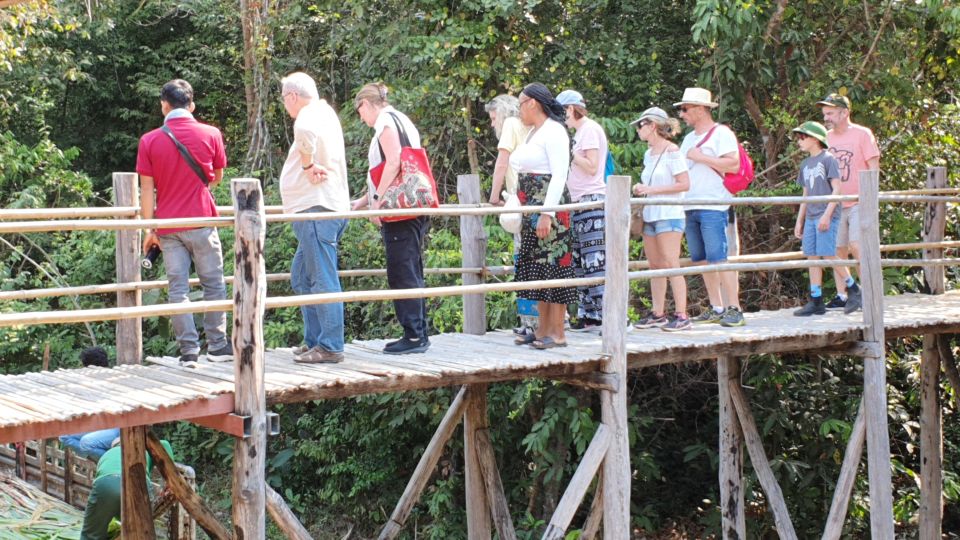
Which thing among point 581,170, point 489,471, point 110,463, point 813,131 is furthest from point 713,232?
point 110,463

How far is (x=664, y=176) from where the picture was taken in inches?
284

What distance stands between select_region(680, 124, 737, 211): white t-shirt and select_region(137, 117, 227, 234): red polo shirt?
3.09 m

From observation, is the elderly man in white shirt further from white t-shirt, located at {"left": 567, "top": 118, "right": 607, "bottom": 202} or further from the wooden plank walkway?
white t-shirt, located at {"left": 567, "top": 118, "right": 607, "bottom": 202}

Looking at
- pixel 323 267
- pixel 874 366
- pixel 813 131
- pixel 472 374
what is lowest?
pixel 874 366

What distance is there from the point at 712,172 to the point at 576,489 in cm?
234

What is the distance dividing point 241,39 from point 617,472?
36.4ft

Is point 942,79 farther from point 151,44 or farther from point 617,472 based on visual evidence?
point 151,44

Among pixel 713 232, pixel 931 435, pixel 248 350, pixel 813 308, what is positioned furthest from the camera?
pixel 931 435

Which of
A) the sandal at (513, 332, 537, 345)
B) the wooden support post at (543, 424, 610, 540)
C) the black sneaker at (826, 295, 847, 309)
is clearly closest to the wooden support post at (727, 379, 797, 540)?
the black sneaker at (826, 295, 847, 309)

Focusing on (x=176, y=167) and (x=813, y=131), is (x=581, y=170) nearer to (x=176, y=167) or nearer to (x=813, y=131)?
(x=813, y=131)

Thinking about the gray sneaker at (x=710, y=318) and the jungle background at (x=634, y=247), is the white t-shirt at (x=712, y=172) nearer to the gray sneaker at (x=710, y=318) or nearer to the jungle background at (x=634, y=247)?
the gray sneaker at (x=710, y=318)

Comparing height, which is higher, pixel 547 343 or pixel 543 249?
pixel 543 249

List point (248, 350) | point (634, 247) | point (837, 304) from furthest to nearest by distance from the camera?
point (634, 247) → point (837, 304) → point (248, 350)

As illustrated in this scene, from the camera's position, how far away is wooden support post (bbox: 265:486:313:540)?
5.53 metres
